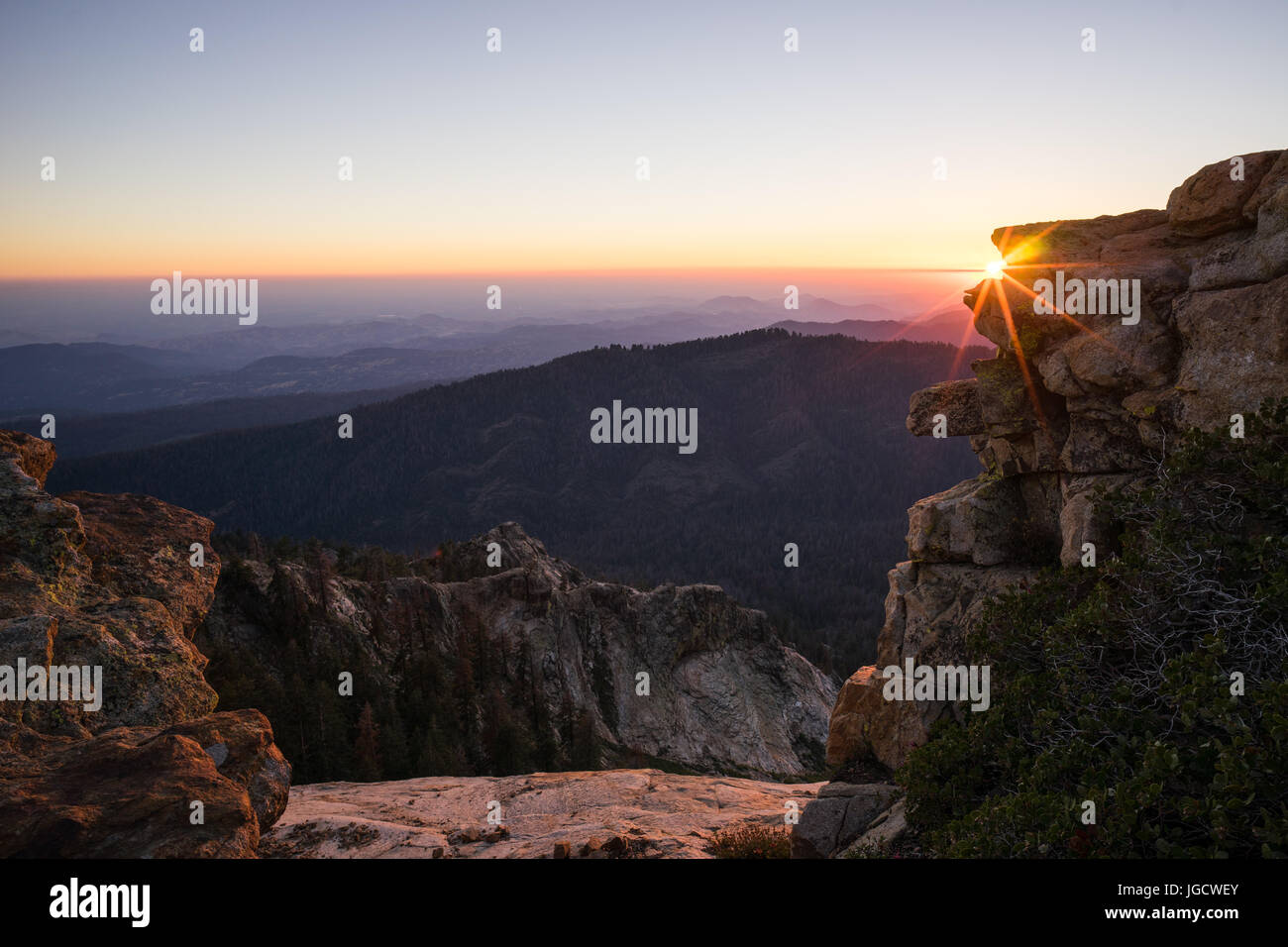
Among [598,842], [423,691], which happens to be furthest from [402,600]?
[598,842]

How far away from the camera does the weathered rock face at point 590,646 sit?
5328 cm

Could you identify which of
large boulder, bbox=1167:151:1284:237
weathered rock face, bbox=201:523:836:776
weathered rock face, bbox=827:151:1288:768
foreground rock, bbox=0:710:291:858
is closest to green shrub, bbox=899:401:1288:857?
weathered rock face, bbox=827:151:1288:768

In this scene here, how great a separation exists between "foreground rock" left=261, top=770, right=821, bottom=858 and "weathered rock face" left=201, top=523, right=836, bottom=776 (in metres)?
31.4

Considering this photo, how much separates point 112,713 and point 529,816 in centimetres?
969

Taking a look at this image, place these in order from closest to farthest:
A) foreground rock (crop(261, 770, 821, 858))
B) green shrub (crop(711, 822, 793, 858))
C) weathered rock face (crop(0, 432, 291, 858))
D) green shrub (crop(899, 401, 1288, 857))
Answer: green shrub (crop(899, 401, 1288, 857)), weathered rock face (crop(0, 432, 291, 858)), foreground rock (crop(261, 770, 821, 858)), green shrub (crop(711, 822, 793, 858))

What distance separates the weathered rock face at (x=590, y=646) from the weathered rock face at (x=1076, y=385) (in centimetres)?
3998

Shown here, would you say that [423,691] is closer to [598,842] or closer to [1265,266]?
[598,842]

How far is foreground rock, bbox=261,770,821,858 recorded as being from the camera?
14930 mm

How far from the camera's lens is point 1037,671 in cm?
1491

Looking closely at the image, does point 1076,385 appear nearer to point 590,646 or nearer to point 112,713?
point 112,713

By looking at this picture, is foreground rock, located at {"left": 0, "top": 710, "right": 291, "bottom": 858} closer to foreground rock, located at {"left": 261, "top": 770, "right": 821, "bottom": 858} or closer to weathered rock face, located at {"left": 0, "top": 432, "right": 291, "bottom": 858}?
weathered rock face, located at {"left": 0, "top": 432, "right": 291, "bottom": 858}

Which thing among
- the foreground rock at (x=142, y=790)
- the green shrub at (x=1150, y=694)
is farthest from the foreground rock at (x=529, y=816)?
the green shrub at (x=1150, y=694)

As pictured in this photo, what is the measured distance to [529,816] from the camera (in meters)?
19.2
